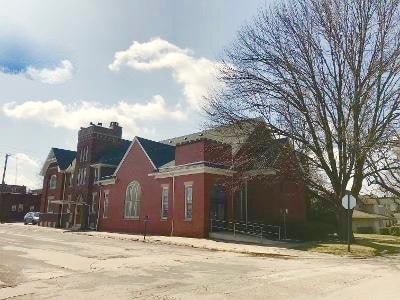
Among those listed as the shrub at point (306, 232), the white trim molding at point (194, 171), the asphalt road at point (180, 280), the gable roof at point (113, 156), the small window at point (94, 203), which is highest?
the gable roof at point (113, 156)

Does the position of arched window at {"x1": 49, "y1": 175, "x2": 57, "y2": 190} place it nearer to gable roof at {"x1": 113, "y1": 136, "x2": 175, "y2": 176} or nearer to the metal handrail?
gable roof at {"x1": 113, "y1": 136, "x2": 175, "y2": 176}

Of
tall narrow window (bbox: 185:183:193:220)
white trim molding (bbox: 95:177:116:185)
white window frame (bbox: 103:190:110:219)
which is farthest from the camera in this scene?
white window frame (bbox: 103:190:110:219)

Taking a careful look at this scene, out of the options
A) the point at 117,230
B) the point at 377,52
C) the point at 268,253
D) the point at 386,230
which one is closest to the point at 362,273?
the point at 268,253

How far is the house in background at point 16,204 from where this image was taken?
2635 inches

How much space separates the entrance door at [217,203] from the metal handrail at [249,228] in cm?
64

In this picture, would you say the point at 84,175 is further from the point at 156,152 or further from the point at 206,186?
the point at 206,186

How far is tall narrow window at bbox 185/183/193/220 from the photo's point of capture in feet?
95.5

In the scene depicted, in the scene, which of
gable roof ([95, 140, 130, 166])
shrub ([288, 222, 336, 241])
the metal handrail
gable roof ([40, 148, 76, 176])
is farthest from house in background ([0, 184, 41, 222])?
shrub ([288, 222, 336, 241])

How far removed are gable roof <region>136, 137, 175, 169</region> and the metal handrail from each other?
7777 millimetres

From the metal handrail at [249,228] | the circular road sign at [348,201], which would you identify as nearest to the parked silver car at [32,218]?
the metal handrail at [249,228]

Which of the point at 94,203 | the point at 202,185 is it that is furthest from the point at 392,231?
the point at 94,203

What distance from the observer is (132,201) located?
36.3m

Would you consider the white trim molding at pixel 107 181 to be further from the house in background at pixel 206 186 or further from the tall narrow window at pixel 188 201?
the tall narrow window at pixel 188 201

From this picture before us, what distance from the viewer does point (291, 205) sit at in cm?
3212
